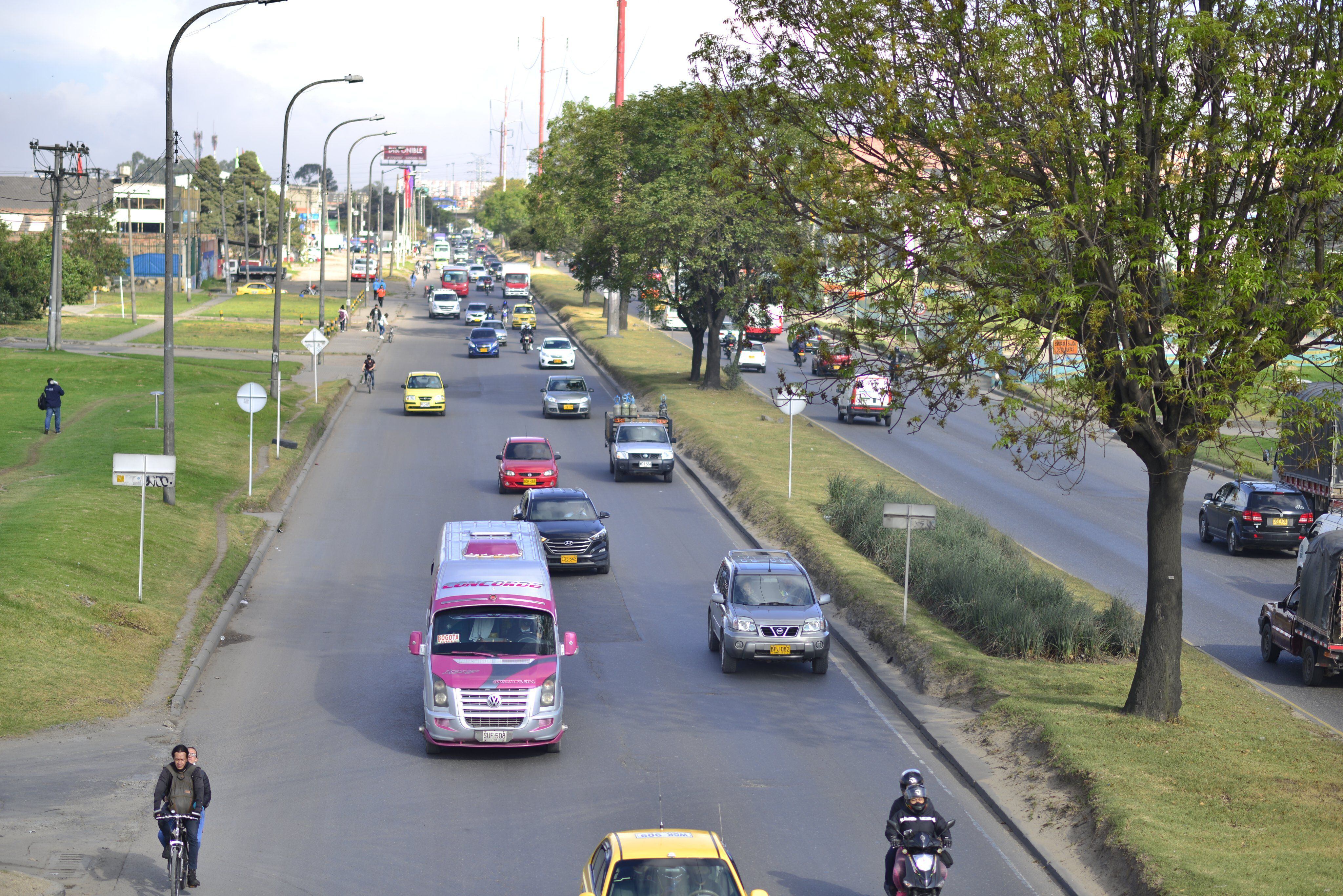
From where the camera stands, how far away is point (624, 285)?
50281 mm

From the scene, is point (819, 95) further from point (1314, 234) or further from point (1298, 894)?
point (1298, 894)

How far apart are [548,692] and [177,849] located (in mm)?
5191

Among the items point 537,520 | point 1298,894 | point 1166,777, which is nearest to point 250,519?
point 537,520

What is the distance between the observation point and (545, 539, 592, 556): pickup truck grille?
82.9 feet

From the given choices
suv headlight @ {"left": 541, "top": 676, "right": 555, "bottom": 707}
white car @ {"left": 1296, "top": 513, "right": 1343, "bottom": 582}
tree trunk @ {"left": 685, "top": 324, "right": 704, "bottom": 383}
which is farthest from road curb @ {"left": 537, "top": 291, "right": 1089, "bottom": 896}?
tree trunk @ {"left": 685, "top": 324, "right": 704, "bottom": 383}

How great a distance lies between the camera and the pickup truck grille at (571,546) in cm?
2528

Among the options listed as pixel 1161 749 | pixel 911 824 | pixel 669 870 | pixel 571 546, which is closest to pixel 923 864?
pixel 911 824

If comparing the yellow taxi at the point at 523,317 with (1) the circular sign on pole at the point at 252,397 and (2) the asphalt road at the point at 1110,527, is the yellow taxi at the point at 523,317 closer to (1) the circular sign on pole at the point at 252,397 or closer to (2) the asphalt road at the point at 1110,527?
(2) the asphalt road at the point at 1110,527

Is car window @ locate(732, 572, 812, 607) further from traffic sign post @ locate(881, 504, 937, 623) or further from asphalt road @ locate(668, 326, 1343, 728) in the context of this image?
asphalt road @ locate(668, 326, 1343, 728)

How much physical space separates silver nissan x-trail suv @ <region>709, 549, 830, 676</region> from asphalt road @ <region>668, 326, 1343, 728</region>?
3.58 metres

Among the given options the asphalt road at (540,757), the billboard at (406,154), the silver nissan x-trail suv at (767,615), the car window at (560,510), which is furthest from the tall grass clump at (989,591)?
the billboard at (406,154)

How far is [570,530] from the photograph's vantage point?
83.6 feet

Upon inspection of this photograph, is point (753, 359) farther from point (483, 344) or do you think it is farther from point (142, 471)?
point (142, 471)

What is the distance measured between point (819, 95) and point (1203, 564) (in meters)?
19.0
